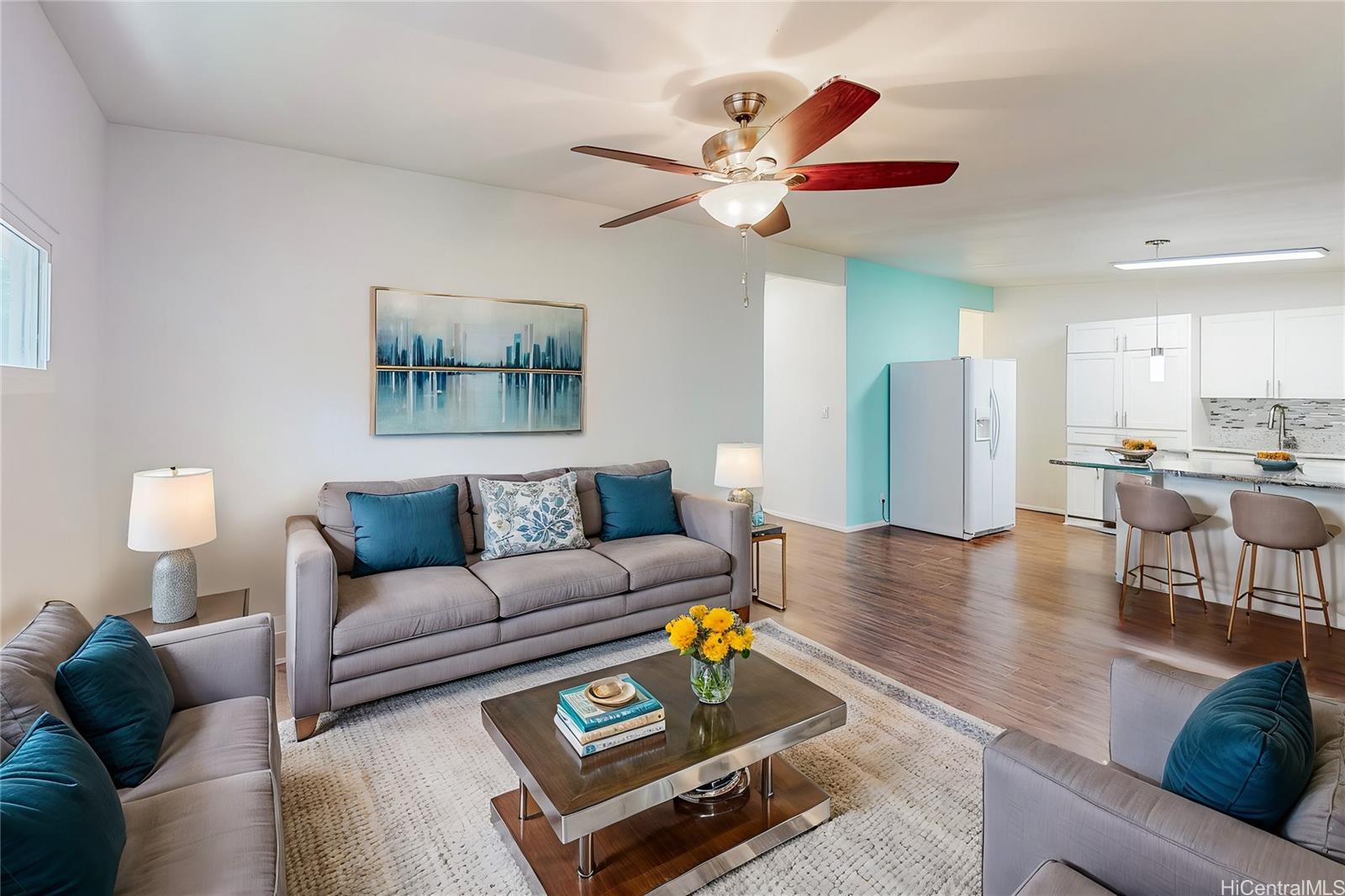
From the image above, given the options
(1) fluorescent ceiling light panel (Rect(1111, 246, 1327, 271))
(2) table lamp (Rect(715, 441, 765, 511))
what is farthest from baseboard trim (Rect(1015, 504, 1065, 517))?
(2) table lamp (Rect(715, 441, 765, 511))

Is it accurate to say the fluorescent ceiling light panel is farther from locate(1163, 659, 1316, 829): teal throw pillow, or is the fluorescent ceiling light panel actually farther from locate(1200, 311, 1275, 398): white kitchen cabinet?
locate(1163, 659, 1316, 829): teal throw pillow

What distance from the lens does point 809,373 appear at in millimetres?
6594

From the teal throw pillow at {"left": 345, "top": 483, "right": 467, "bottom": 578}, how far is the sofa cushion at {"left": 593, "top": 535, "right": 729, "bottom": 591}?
2.56ft

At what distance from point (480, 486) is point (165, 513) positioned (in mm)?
1399

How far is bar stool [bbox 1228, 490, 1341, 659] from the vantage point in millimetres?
3363

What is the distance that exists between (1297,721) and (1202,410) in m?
6.50

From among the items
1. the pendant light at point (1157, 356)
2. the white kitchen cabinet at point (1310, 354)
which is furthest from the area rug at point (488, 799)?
the white kitchen cabinet at point (1310, 354)

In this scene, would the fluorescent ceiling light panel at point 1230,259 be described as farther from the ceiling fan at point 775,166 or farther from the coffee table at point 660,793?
the coffee table at point 660,793

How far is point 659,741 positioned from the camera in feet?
6.02

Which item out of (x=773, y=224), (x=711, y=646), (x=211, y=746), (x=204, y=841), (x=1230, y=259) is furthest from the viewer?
(x=1230, y=259)

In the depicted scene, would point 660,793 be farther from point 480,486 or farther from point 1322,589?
point 1322,589

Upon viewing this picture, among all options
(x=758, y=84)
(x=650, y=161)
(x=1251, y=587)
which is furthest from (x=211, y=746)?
(x=1251, y=587)

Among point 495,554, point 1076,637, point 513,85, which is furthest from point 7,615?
point 1076,637

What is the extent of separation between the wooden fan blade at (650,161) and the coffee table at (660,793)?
5.89ft
